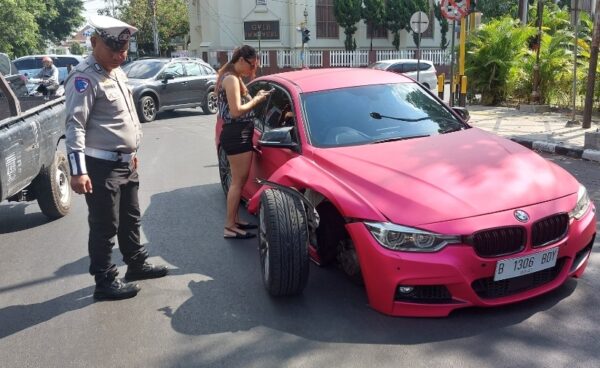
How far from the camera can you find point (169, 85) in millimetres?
15984

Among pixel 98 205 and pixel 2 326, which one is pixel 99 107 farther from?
pixel 2 326

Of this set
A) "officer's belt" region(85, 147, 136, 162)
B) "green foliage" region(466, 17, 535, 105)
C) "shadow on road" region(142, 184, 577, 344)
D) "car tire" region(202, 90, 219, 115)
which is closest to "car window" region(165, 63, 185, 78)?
"car tire" region(202, 90, 219, 115)

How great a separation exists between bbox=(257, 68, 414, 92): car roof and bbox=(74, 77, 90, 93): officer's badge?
6.15ft

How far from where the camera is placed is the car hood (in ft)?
11.5

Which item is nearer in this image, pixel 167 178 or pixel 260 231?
pixel 260 231

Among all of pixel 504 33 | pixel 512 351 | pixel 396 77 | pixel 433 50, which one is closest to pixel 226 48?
pixel 433 50

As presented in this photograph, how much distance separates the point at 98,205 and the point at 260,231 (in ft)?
3.85

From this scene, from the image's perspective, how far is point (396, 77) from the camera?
17.8 ft

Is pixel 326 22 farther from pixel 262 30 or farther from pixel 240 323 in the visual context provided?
pixel 240 323

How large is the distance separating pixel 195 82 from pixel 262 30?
22.7m

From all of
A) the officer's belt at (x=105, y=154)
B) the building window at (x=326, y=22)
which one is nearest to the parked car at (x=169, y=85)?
the officer's belt at (x=105, y=154)

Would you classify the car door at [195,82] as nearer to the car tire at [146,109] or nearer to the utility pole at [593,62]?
the car tire at [146,109]

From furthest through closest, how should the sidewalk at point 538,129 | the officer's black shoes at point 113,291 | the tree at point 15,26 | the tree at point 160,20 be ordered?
the tree at point 160,20, the tree at point 15,26, the sidewalk at point 538,129, the officer's black shoes at point 113,291

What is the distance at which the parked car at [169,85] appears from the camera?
1541 cm
